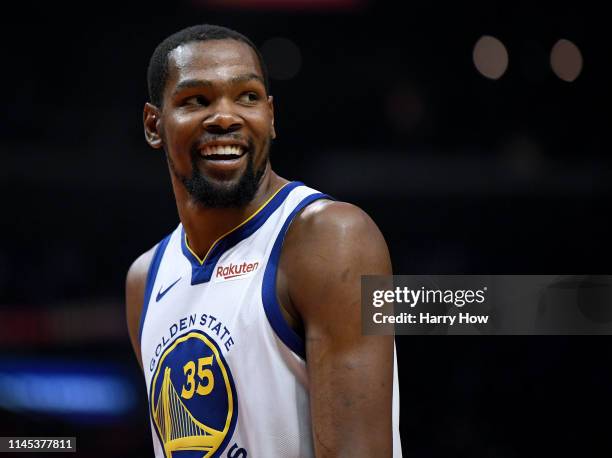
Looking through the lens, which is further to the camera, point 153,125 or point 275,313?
point 153,125

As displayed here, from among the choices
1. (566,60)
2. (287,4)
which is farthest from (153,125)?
(566,60)

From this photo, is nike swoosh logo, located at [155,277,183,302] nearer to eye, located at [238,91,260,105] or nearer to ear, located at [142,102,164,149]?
ear, located at [142,102,164,149]

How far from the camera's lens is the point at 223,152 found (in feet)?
6.30

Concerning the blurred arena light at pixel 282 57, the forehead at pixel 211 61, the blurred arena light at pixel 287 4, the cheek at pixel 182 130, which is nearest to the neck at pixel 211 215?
the cheek at pixel 182 130

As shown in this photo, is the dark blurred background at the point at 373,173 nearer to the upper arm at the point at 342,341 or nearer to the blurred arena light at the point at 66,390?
the blurred arena light at the point at 66,390

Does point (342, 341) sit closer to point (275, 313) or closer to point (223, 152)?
point (275, 313)

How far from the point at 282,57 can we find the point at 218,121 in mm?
3386

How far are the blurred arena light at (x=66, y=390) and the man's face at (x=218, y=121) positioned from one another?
286 centimetres

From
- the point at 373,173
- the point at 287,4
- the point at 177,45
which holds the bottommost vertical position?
the point at 177,45

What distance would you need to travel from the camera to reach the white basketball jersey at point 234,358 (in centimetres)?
176

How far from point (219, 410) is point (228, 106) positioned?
650 mm

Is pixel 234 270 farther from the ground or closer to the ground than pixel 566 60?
closer to the ground

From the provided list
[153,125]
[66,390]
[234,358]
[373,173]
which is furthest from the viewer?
[373,173]

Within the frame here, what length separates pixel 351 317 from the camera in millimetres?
1674
